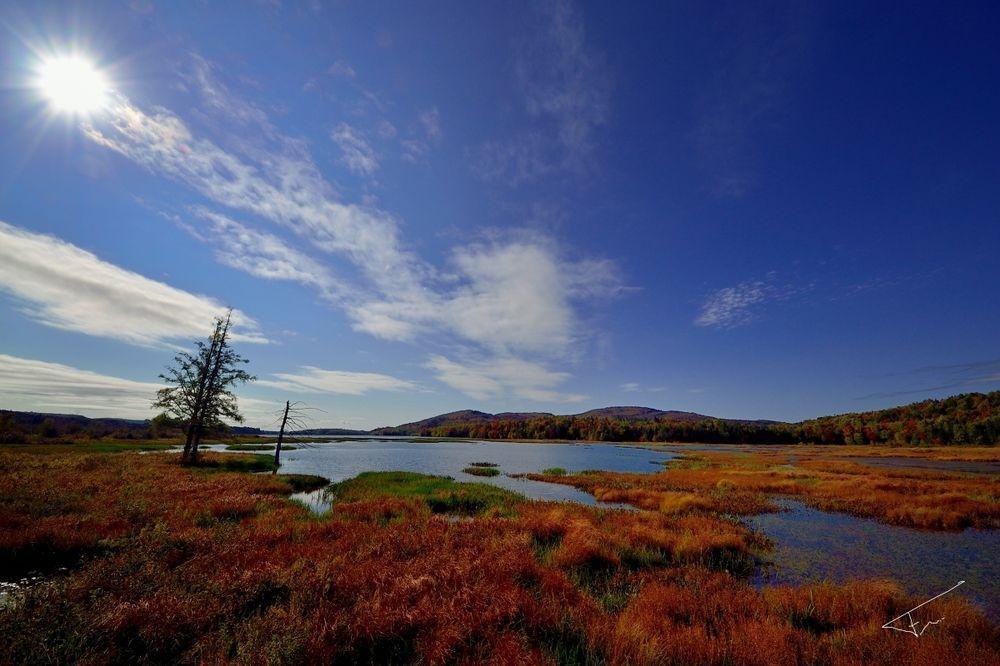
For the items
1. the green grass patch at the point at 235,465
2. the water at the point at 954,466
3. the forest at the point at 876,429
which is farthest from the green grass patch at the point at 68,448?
the forest at the point at 876,429

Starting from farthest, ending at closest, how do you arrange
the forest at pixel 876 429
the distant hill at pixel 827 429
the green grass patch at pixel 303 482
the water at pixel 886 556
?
the forest at pixel 876 429
the distant hill at pixel 827 429
the green grass patch at pixel 303 482
the water at pixel 886 556

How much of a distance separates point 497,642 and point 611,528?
1256 cm

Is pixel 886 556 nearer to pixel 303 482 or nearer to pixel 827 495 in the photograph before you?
pixel 827 495

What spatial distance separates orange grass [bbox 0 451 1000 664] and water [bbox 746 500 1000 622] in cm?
196

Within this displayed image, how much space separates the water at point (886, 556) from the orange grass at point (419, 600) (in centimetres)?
196

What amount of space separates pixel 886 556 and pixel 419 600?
19.3m

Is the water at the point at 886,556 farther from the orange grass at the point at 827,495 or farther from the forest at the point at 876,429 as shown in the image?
the forest at the point at 876,429

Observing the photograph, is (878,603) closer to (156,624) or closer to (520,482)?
(156,624)

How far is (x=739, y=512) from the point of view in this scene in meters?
23.6

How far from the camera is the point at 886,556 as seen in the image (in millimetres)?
15594

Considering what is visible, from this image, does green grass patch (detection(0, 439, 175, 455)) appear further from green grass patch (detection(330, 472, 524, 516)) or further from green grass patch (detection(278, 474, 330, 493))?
green grass patch (detection(330, 472, 524, 516))

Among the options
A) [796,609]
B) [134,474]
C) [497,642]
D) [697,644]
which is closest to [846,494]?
[796,609]

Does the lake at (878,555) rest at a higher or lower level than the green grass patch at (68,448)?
lower

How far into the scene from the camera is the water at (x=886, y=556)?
12.7m
